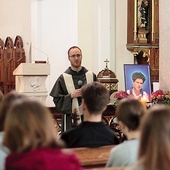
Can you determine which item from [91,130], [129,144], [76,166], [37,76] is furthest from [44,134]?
[37,76]

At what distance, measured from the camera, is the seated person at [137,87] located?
22.2 feet

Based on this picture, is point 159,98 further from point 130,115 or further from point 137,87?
point 130,115

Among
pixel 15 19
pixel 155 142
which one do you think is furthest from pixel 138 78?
pixel 15 19

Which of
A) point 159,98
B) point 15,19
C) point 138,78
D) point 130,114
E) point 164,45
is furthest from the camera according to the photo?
point 15,19


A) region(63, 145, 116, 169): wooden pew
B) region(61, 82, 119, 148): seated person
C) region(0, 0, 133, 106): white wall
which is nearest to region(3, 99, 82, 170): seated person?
region(63, 145, 116, 169): wooden pew

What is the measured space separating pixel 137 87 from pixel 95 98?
8.74ft

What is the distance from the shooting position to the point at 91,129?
4.12m

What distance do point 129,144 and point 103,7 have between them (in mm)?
10920

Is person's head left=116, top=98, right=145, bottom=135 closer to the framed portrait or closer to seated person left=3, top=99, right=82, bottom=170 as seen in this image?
seated person left=3, top=99, right=82, bottom=170

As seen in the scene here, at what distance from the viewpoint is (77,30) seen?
47.3 ft

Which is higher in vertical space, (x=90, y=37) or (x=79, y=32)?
(x=79, y=32)

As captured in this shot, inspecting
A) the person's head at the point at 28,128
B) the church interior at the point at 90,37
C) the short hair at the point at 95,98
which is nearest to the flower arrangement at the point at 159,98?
the short hair at the point at 95,98

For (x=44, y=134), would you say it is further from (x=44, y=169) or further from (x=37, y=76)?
(x=37, y=76)

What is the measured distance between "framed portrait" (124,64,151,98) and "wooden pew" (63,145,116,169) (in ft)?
9.41
